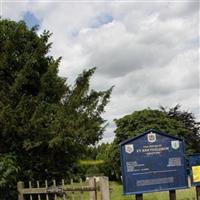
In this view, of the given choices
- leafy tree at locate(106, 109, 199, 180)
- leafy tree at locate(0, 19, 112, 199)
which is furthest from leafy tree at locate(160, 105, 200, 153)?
leafy tree at locate(0, 19, 112, 199)

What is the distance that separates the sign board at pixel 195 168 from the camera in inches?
547

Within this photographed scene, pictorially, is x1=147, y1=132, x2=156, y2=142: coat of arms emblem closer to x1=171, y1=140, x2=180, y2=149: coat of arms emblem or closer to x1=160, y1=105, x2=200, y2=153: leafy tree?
x1=171, y1=140, x2=180, y2=149: coat of arms emblem

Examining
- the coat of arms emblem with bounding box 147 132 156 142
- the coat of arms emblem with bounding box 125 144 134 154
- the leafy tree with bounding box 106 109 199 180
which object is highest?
the leafy tree with bounding box 106 109 199 180

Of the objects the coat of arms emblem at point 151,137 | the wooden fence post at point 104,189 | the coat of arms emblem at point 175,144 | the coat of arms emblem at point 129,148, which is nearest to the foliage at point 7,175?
the coat of arms emblem at point 129,148

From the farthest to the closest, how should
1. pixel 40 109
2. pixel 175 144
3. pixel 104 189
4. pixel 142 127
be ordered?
pixel 142 127 < pixel 40 109 < pixel 175 144 < pixel 104 189

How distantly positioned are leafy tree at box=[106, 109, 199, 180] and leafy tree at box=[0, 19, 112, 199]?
3777 cm

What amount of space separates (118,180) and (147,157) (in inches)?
1835

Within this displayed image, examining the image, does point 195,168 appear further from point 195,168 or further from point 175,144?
point 175,144

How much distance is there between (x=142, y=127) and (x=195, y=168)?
46518 mm

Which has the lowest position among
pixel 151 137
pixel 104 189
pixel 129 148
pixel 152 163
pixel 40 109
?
pixel 104 189

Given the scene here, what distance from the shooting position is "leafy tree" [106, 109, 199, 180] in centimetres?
5882

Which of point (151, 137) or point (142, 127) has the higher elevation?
point (142, 127)

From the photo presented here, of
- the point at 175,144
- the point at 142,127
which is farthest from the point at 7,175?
the point at 142,127

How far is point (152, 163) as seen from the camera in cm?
1275
